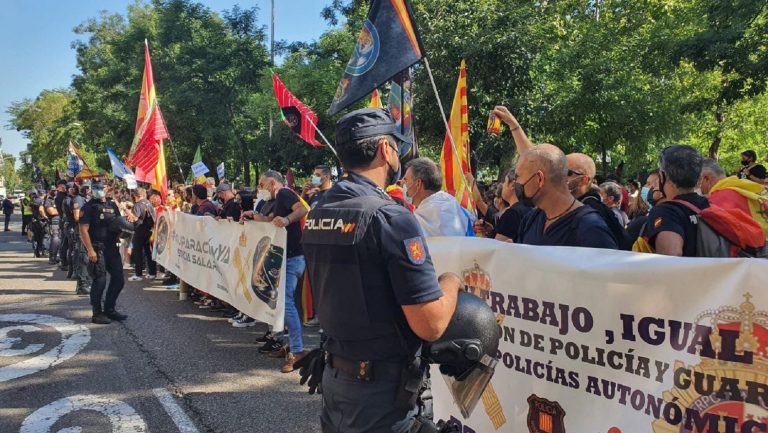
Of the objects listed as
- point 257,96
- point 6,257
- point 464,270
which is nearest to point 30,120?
point 257,96

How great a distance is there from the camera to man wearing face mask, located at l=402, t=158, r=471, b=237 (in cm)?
435

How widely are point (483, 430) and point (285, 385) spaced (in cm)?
257

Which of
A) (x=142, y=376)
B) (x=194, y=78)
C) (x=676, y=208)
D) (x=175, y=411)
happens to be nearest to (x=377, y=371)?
(x=676, y=208)

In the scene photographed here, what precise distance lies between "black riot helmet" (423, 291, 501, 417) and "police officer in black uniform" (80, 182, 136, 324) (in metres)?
7.01

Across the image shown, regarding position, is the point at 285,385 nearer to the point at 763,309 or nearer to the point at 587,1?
the point at 763,309

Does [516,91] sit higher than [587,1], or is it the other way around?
[587,1]

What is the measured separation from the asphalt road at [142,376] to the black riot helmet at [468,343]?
2.51 m

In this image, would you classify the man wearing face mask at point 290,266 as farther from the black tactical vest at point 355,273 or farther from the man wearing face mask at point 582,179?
the black tactical vest at point 355,273

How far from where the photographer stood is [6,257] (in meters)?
17.2

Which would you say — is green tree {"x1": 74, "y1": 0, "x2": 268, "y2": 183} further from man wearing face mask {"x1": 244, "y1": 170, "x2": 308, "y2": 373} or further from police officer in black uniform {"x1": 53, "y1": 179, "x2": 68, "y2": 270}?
man wearing face mask {"x1": 244, "y1": 170, "x2": 308, "y2": 373}

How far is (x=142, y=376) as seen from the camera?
224 inches

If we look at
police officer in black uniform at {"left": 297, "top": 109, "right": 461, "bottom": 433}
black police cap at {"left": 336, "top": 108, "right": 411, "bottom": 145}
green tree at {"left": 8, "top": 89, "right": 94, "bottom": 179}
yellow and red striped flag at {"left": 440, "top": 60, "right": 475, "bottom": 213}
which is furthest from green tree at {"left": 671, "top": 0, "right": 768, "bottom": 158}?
green tree at {"left": 8, "top": 89, "right": 94, "bottom": 179}

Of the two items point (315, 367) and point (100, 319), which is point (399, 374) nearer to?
point (315, 367)

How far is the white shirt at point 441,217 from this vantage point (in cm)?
434
